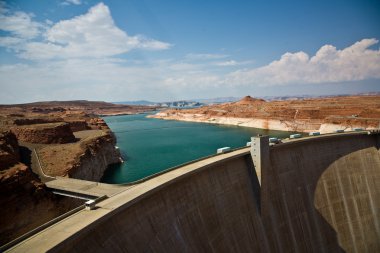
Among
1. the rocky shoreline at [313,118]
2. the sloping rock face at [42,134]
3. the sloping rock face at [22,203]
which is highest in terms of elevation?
the sloping rock face at [42,134]

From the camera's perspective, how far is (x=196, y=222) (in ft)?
48.5

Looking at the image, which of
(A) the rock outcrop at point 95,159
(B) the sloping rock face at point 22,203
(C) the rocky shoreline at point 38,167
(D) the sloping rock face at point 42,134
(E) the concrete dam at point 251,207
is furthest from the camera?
(D) the sloping rock face at point 42,134

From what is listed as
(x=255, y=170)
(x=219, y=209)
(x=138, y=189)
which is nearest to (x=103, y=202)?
(x=138, y=189)

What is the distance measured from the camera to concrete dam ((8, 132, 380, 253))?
448 inches

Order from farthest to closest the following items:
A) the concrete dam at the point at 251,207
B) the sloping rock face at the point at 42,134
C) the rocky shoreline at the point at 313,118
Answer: the rocky shoreline at the point at 313,118, the sloping rock face at the point at 42,134, the concrete dam at the point at 251,207

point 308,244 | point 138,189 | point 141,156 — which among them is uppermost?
point 138,189

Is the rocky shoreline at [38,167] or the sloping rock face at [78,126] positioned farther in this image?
the sloping rock face at [78,126]

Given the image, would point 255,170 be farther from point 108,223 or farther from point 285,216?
point 108,223

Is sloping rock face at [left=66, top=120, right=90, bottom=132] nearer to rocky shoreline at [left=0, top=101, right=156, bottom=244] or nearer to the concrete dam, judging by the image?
rocky shoreline at [left=0, top=101, right=156, bottom=244]

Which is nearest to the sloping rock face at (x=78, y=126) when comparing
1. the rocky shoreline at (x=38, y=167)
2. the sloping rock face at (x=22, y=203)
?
the rocky shoreline at (x=38, y=167)

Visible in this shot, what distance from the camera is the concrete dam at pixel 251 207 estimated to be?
11.4 metres

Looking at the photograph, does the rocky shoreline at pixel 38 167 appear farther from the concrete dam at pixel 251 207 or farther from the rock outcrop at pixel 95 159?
the concrete dam at pixel 251 207

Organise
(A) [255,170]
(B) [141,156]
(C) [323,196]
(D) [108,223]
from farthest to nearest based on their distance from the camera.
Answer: (B) [141,156]
(C) [323,196]
(A) [255,170]
(D) [108,223]

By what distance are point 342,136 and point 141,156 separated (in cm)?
3292
